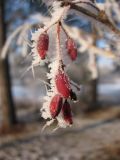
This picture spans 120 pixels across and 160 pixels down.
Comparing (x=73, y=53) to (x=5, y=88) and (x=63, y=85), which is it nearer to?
(x=63, y=85)

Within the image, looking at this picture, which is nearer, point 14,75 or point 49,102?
point 49,102

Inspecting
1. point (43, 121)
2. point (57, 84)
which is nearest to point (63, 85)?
point (57, 84)

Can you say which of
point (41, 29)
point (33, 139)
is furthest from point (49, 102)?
point (33, 139)

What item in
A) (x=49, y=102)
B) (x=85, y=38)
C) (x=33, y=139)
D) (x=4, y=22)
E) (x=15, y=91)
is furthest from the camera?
(x=15, y=91)

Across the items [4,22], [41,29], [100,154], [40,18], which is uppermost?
[4,22]

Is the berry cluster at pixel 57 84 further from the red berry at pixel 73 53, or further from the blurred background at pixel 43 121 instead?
the blurred background at pixel 43 121

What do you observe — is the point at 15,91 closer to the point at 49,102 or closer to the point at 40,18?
the point at 40,18

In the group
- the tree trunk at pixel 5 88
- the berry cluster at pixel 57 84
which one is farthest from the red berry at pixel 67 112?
the tree trunk at pixel 5 88
